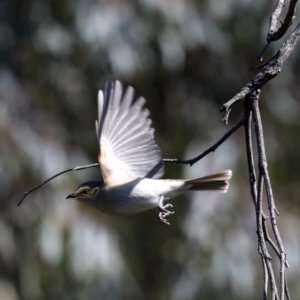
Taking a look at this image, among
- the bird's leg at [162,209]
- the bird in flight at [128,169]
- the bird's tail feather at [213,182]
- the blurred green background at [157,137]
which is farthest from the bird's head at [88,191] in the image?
the blurred green background at [157,137]

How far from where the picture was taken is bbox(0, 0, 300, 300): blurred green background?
193 inches

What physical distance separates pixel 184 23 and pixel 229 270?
204 centimetres

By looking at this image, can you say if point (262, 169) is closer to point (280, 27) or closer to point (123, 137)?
point (280, 27)

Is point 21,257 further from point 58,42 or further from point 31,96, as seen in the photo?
point 58,42

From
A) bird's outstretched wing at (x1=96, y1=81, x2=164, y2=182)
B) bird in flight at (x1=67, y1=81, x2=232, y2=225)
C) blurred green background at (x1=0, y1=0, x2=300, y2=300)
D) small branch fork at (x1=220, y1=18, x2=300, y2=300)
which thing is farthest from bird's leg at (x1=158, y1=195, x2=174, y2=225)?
blurred green background at (x1=0, y1=0, x2=300, y2=300)

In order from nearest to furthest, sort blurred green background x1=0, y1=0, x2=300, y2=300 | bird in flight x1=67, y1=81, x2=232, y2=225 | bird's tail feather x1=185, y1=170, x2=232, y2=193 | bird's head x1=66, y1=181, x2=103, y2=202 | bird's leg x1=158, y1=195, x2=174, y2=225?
bird's leg x1=158, y1=195, x2=174, y2=225, bird in flight x1=67, y1=81, x2=232, y2=225, bird's head x1=66, y1=181, x2=103, y2=202, bird's tail feather x1=185, y1=170, x2=232, y2=193, blurred green background x1=0, y1=0, x2=300, y2=300

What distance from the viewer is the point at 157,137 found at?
673 cm

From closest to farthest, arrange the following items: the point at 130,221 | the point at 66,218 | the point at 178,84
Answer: the point at 66,218 → the point at 130,221 → the point at 178,84

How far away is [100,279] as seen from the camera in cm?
485

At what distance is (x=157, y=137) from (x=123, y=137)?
4.25 meters

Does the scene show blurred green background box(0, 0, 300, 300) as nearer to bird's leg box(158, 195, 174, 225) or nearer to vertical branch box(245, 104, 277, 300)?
bird's leg box(158, 195, 174, 225)

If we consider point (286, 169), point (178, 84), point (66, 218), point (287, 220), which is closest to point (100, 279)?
point (66, 218)

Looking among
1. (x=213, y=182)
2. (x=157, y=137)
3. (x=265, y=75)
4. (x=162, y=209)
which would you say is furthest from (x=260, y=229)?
(x=157, y=137)

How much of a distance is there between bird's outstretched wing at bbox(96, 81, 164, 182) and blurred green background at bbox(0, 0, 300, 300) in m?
2.35
